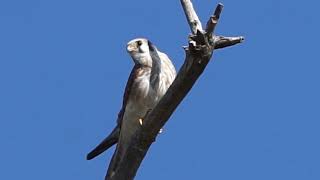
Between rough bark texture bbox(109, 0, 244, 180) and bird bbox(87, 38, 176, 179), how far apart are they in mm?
1146

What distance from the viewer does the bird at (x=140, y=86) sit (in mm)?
8602

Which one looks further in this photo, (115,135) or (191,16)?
(115,135)

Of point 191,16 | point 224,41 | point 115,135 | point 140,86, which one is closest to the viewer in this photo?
point 224,41

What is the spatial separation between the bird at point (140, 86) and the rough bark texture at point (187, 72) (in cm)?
115

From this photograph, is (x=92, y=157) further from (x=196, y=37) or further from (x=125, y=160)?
(x=196, y=37)

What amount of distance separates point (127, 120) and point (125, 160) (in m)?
1.34

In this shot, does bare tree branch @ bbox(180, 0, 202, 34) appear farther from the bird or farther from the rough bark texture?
the bird

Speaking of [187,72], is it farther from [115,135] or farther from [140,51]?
[115,135]

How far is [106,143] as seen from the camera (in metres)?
8.79

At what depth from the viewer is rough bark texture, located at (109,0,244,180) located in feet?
20.7

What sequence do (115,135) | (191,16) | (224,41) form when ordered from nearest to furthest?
(224,41), (191,16), (115,135)

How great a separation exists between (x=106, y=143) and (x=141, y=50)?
0.98 metres

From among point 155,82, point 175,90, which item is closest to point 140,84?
point 155,82

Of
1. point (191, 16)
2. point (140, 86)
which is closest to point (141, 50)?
point (140, 86)
